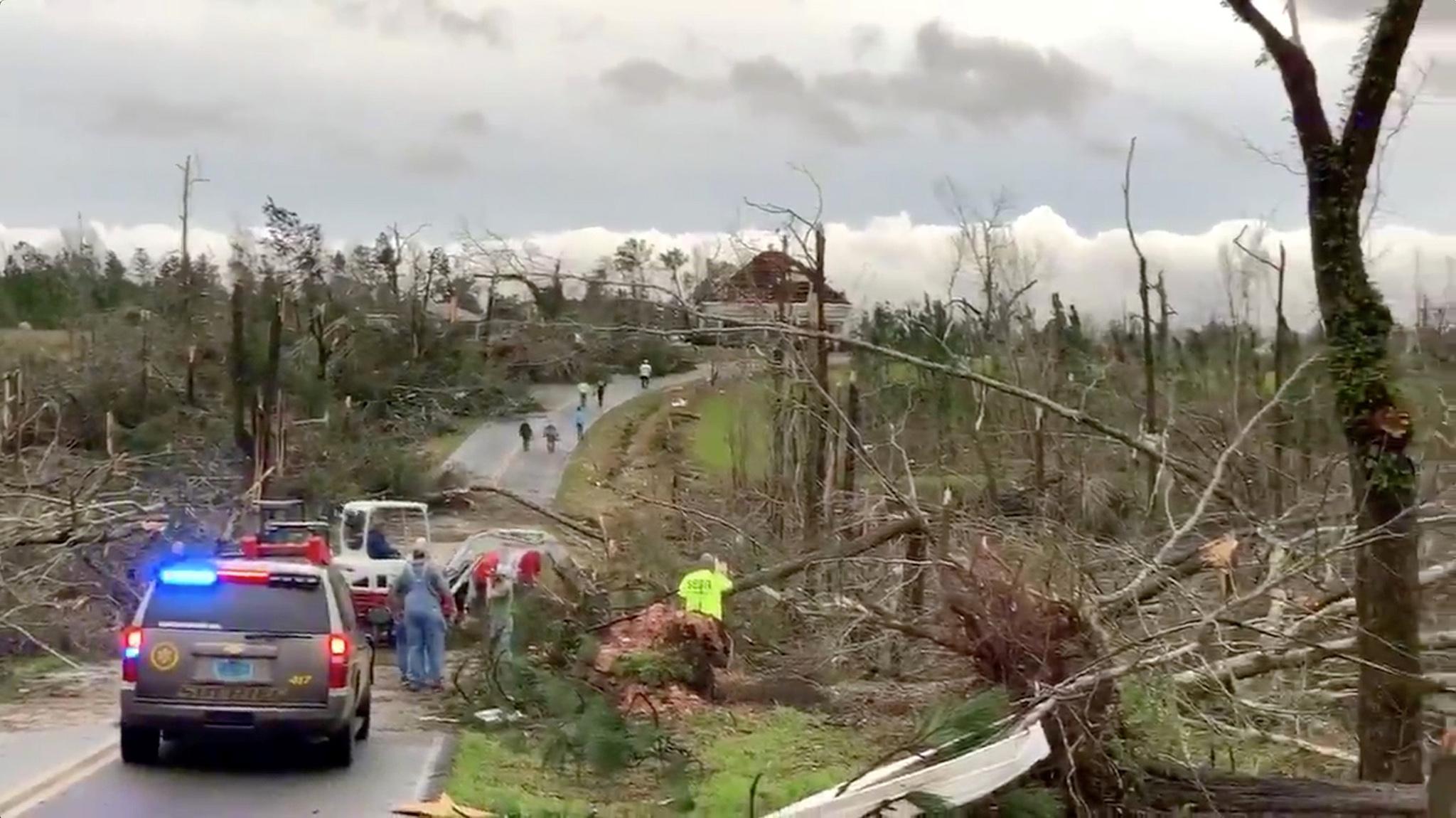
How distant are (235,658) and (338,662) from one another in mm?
665

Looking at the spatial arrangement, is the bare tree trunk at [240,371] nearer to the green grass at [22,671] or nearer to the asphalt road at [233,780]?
the green grass at [22,671]

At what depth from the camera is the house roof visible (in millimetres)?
16078

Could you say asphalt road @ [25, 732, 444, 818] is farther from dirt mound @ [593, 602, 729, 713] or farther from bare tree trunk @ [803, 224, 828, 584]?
bare tree trunk @ [803, 224, 828, 584]

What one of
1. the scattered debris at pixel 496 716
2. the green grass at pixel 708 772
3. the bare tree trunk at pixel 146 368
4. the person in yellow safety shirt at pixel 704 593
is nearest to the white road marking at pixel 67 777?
the green grass at pixel 708 772

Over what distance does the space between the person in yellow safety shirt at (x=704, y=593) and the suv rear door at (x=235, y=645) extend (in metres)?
3.59

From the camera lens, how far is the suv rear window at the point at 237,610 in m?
10.5

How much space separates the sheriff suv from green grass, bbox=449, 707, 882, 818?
116 cm

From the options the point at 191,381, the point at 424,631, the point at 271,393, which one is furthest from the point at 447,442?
the point at 424,631

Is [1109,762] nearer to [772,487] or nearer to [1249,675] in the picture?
[1249,675]

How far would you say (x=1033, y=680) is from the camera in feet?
25.6

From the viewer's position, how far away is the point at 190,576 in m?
10.5

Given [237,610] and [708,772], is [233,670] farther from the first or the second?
[708,772]

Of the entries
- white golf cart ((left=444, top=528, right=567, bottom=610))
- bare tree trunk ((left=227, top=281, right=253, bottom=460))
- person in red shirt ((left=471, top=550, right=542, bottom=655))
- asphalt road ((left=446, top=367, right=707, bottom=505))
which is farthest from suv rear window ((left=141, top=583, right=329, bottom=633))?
asphalt road ((left=446, top=367, right=707, bottom=505))

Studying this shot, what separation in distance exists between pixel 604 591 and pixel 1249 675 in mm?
6520
